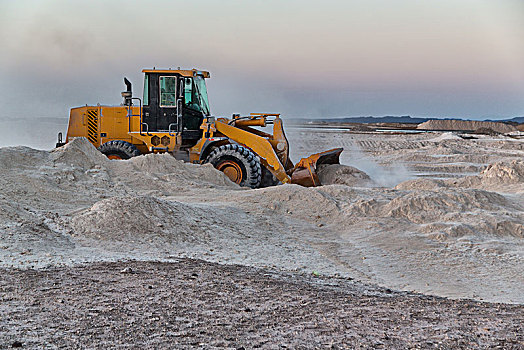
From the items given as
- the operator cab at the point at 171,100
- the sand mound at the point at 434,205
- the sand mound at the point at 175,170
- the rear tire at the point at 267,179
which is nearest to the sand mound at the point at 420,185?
the sand mound at the point at 434,205

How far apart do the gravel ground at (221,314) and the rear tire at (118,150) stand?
841 cm

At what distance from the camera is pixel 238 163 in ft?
45.3

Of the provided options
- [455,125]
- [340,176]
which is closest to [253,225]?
[340,176]

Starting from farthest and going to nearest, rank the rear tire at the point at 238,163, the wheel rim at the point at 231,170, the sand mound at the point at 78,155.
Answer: the wheel rim at the point at 231,170 < the rear tire at the point at 238,163 < the sand mound at the point at 78,155

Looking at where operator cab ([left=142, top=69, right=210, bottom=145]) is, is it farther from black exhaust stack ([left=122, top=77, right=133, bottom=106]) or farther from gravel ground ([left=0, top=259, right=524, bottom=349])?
gravel ground ([left=0, top=259, right=524, bottom=349])

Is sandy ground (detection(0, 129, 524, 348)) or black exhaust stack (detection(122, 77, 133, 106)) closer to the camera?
sandy ground (detection(0, 129, 524, 348))

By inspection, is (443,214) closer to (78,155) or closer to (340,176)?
(340,176)

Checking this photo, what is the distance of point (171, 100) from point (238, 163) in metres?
2.32

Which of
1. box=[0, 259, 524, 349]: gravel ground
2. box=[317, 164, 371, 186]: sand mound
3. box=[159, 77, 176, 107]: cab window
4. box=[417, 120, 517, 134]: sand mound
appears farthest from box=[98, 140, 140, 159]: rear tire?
box=[417, 120, 517, 134]: sand mound

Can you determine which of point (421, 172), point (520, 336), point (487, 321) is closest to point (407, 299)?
point (487, 321)

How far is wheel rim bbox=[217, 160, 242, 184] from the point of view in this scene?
542 inches

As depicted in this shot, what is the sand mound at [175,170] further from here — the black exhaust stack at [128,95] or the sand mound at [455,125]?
the sand mound at [455,125]

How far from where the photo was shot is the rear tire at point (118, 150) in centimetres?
1445

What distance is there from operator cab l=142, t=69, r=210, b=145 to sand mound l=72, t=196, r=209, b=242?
5.77 metres
